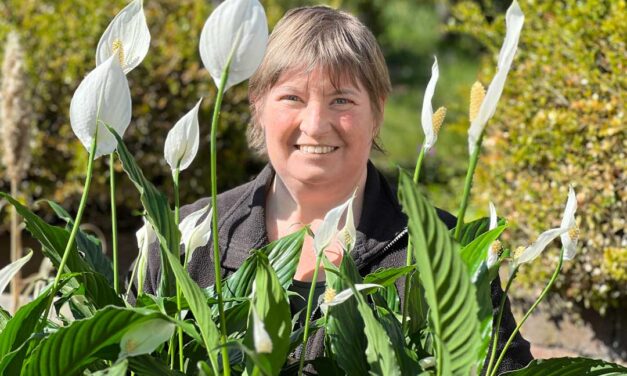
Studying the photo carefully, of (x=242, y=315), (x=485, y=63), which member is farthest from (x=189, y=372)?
(x=485, y=63)

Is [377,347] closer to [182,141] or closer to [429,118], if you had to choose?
[429,118]

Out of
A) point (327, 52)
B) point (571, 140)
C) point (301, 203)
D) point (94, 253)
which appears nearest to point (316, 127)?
point (327, 52)

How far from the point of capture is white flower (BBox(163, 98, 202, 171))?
5.17ft

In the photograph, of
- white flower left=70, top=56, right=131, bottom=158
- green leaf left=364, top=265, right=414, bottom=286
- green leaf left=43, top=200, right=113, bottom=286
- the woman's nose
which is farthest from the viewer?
the woman's nose

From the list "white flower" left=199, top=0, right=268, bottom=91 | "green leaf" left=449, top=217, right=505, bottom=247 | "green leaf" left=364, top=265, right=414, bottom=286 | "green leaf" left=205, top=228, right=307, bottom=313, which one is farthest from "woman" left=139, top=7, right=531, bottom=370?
"white flower" left=199, top=0, right=268, bottom=91

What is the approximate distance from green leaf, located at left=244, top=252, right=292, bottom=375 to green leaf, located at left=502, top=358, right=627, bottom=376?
13.5 inches

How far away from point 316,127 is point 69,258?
80cm

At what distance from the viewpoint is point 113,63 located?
4.63 feet

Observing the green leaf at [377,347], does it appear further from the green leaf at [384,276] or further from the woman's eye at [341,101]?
the woman's eye at [341,101]

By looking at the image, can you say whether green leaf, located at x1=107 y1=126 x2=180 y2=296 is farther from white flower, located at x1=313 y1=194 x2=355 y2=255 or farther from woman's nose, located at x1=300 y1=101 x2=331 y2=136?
woman's nose, located at x1=300 y1=101 x2=331 y2=136

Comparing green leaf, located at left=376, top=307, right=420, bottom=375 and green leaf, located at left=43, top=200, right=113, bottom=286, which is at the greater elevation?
green leaf, located at left=376, top=307, right=420, bottom=375

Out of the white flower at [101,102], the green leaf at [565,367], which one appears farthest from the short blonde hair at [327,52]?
the green leaf at [565,367]

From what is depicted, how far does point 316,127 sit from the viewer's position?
7.57ft

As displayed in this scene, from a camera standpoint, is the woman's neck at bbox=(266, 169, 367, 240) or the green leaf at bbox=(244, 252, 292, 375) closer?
the green leaf at bbox=(244, 252, 292, 375)
